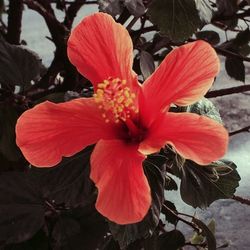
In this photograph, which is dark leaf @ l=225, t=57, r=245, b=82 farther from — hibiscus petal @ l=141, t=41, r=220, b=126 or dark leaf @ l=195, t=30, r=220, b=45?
Answer: hibiscus petal @ l=141, t=41, r=220, b=126

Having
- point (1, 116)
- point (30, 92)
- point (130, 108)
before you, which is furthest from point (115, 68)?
point (30, 92)

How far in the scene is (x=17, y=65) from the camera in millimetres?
731

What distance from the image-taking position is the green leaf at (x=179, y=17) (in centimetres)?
61

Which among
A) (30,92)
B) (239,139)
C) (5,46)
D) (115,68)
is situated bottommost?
(239,139)

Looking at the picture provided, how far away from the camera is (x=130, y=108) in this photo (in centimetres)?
52

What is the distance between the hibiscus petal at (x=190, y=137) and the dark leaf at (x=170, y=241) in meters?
0.35

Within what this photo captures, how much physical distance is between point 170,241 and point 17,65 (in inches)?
13.5

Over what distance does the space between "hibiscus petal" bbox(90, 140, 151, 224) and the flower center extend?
0.11 feet


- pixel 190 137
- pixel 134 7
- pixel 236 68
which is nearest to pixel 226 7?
pixel 134 7

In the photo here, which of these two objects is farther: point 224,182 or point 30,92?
point 30,92

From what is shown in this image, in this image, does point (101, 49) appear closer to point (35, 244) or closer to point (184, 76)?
point (184, 76)

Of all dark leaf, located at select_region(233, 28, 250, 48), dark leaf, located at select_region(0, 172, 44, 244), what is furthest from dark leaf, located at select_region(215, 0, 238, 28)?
dark leaf, located at select_region(0, 172, 44, 244)

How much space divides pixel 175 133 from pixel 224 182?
0.63ft

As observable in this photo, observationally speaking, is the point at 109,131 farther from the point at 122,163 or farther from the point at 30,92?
the point at 30,92
